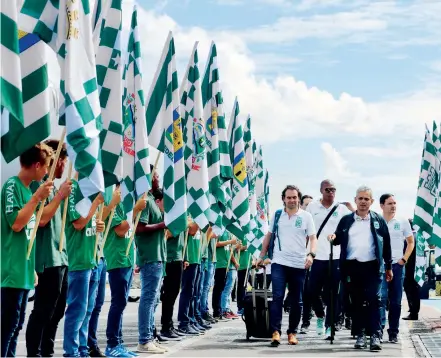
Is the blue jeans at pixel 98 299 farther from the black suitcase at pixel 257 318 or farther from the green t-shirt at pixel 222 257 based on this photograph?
the green t-shirt at pixel 222 257

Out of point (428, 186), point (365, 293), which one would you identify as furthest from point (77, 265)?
point (428, 186)

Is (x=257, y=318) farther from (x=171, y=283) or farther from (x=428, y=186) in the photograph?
(x=428, y=186)

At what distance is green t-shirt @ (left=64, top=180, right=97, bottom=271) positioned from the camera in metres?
9.35

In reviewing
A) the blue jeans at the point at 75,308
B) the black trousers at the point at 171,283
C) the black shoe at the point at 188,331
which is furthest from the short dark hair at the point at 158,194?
the blue jeans at the point at 75,308

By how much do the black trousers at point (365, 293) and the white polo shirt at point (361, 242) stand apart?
8 centimetres

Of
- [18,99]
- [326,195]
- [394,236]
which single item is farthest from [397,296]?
[18,99]

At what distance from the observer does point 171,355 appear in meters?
11.2

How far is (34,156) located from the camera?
25.2 feet

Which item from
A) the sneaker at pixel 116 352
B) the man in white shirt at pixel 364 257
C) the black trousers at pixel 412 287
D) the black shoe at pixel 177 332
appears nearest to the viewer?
the sneaker at pixel 116 352

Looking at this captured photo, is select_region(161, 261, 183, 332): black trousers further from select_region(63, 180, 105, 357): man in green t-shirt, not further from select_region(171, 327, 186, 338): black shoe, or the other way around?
select_region(63, 180, 105, 357): man in green t-shirt

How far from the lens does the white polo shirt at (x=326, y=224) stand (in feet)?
48.9

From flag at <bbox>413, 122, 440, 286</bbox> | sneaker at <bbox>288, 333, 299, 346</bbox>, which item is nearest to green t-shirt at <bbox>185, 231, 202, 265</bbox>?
sneaker at <bbox>288, 333, 299, 346</bbox>

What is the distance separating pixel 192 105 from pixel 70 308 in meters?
6.22

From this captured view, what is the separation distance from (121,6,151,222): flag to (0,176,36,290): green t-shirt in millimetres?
3177
